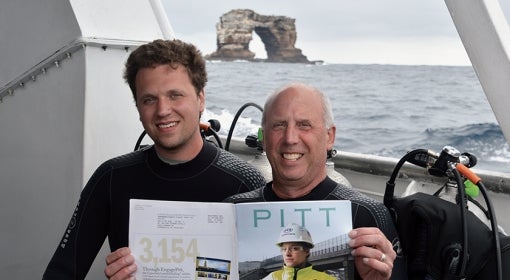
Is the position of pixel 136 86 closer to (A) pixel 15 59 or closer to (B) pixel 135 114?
(B) pixel 135 114

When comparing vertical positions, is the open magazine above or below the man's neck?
below

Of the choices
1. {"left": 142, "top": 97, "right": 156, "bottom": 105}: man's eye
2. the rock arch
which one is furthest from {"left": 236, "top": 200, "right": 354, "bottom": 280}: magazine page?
the rock arch

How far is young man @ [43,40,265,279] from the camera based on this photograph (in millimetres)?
1689

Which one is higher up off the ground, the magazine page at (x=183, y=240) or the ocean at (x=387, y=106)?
the ocean at (x=387, y=106)

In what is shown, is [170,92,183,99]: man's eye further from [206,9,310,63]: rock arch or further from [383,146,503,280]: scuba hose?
[206,9,310,63]: rock arch

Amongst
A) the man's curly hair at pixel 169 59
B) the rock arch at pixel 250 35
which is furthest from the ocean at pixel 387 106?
the man's curly hair at pixel 169 59

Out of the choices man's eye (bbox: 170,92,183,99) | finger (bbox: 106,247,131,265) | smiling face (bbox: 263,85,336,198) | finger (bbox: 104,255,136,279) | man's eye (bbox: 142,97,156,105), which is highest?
man's eye (bbox: 170,92,183,99)

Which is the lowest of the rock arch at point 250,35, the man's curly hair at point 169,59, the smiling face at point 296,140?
the smiling face at point 296,140

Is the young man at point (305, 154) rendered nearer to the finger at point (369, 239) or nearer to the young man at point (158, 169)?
the finger at point (369, 239)

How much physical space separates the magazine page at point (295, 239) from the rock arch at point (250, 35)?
1679 cm

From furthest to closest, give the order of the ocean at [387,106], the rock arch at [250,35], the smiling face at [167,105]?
1. the rock arch at [250,35]
2. the ocean at [387,106]
3. the smiling face at [167,105]

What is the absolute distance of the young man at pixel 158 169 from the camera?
1689mm

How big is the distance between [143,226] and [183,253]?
115 millimetres

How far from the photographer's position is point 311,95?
59.0 inches
